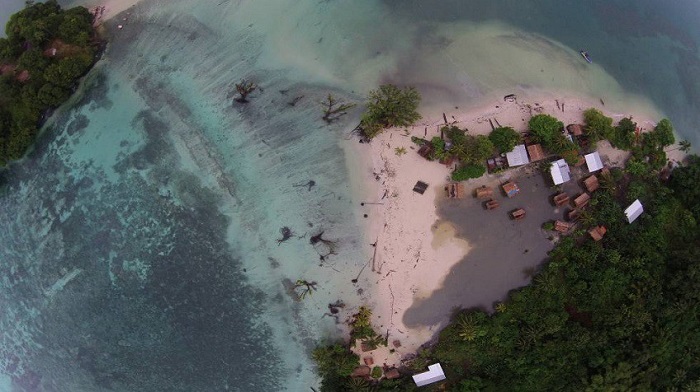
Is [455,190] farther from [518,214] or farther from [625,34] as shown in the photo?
[625,34]

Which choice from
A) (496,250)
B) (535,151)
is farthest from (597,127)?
(496,250)

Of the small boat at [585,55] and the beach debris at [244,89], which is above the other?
the beach debris at [244,89]

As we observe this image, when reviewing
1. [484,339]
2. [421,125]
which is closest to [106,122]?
[421,125]

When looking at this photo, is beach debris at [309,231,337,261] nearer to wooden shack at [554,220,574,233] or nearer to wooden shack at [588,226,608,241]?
wooden shack at [554,220,574,233]

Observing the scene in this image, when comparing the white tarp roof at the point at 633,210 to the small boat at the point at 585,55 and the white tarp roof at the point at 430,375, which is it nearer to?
the small boat at the point at 585,55

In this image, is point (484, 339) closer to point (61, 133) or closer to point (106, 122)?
point (106, 122)

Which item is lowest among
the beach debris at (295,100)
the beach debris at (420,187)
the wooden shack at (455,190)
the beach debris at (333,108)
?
the wooden shack at (455,190)

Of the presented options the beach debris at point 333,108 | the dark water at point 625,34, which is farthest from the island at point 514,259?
the dark water at point 625,34
